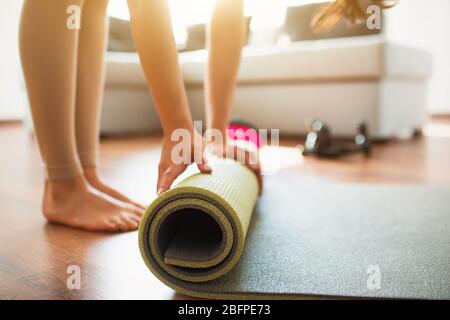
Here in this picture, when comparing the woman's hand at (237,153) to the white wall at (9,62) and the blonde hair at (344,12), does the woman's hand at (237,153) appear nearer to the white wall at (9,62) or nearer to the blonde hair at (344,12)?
the blonde hair at (344,12)

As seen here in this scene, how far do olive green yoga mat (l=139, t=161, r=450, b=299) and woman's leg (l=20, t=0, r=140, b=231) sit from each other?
25 centimetres

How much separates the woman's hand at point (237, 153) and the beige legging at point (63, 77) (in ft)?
1.00

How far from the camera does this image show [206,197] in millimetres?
662

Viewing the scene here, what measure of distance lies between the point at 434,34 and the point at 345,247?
4074 millimetres

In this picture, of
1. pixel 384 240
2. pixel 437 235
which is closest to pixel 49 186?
pixel 384 240

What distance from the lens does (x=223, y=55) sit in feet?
3.31

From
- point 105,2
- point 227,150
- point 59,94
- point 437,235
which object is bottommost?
point 437,235

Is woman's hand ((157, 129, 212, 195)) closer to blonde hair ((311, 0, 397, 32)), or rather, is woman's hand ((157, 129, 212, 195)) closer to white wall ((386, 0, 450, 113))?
blonde hair ((311, 0, 397, 32))

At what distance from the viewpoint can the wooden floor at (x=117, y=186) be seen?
666 mm

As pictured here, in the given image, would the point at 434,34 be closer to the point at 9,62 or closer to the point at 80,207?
the point at 9,62

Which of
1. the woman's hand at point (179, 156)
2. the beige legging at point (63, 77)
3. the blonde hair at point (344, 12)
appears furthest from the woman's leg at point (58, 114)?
the blonde hair at point (344, 12)

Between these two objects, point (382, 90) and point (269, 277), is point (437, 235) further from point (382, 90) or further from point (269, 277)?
point (382, 90)

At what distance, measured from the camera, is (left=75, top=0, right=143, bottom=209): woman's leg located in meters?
1.00
